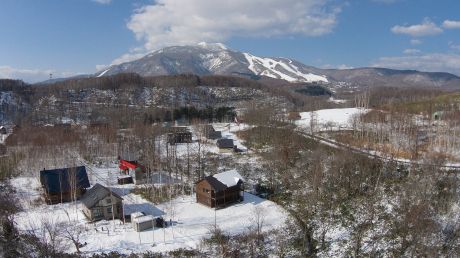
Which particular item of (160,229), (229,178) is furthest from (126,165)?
(160,229)

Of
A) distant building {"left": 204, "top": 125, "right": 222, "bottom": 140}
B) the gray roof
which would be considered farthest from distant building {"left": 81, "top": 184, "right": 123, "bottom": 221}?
distant building {"left": 204, "top": 125, "right": 222, "bottom": 140}

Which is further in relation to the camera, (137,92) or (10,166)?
(137,92)

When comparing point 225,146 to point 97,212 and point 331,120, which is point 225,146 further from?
point 331,120

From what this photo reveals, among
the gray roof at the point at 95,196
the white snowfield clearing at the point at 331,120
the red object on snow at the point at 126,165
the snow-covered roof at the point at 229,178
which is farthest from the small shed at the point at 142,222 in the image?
the white snowfield clearing at the point at 331,120

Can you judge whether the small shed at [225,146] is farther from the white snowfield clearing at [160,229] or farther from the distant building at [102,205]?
the distant building at [102,205]

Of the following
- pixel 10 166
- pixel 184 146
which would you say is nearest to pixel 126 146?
pixel 184 146

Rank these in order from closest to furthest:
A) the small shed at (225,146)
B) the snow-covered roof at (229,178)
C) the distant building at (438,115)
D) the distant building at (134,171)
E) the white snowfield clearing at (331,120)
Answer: the snow-covered roof at (229,178) → the distant building at (134,171) → the small shed at (225,146) → the distant building at (438,115) → the white snowfield clearing at (331,120)

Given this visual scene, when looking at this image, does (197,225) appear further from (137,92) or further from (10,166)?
(137,92)
